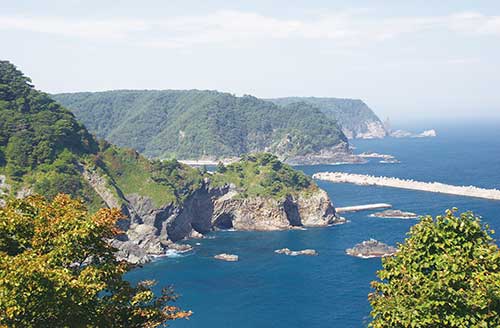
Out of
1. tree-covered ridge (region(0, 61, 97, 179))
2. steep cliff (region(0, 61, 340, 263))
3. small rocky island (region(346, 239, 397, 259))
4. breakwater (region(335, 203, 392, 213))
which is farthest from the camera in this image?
breakwater (region(335, 203, 392, 213))

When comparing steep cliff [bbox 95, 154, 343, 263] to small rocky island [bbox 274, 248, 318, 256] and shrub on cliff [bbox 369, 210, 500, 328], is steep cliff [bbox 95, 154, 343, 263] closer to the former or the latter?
small rocky island [bbox 274, 248, 318, 256]

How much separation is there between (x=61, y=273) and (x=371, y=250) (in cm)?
8988

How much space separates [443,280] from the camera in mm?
21078

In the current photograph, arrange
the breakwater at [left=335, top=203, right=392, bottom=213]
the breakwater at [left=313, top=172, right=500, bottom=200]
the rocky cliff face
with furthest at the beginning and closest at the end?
the breakwater at [left=313, top=172, right=500, bottom=200] < the breakwater at [left=335, top=203, right=392, bottom=213] < the rocky cliff face

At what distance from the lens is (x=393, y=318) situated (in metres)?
21.2

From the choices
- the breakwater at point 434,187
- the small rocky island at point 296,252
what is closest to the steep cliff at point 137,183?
the small rocky island at point 296,252

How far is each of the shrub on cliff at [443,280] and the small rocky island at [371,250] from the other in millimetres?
79125

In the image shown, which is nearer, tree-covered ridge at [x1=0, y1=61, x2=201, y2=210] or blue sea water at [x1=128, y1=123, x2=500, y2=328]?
blue sea water at [x1=128, y1=123, x2=500, y2=328]

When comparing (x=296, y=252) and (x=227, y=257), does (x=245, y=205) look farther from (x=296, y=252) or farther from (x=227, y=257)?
(x=227, y=257)

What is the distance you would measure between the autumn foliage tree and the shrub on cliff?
1015cm

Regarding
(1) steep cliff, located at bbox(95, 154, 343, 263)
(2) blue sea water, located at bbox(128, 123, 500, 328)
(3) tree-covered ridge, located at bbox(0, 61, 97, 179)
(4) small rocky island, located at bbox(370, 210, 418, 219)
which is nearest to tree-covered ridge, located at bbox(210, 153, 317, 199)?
(1) steep cliff, located at bbox(95, 154, 343, 263)

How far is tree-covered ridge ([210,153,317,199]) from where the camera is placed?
13625 centimetres

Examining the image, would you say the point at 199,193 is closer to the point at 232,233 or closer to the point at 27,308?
the point at 232,233

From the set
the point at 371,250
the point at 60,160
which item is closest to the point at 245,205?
the point at 371,250
